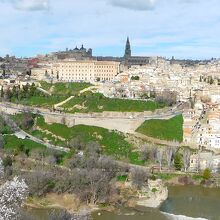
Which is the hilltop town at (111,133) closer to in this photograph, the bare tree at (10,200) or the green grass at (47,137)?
the green grass at (47,137)

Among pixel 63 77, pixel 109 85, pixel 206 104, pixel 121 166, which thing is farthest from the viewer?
pixel 63 77

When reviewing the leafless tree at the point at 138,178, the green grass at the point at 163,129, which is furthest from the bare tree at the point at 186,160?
the leafless tree at the point at 138,178

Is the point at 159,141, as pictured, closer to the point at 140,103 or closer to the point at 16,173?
the point at 140,103

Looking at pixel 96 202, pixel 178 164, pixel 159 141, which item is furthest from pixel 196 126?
pixel 96 202

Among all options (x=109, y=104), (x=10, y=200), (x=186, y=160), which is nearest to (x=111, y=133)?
(x=109, y=104)

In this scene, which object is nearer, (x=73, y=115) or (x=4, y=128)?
(x=4, y=128)

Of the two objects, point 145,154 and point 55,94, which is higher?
point 55,94

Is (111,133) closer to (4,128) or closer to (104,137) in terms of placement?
(104,137)
